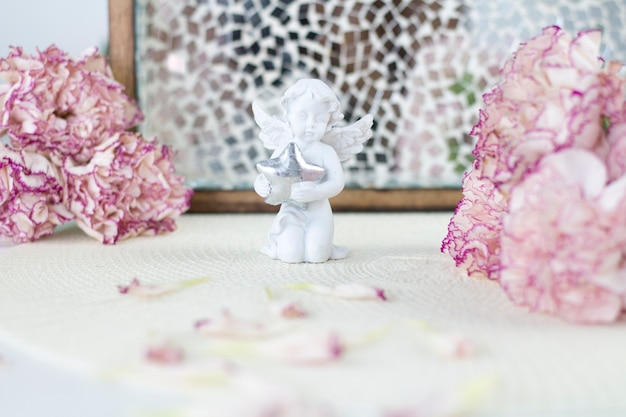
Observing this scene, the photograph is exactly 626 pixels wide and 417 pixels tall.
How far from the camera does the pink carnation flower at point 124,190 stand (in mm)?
828

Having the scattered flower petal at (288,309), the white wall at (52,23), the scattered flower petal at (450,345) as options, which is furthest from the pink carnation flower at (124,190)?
the scattered flower petal at (450,345)

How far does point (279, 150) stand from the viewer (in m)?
0.72

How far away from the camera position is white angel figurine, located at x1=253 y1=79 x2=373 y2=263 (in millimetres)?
688

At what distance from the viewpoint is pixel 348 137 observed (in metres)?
0.74

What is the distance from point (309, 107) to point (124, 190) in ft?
0.95

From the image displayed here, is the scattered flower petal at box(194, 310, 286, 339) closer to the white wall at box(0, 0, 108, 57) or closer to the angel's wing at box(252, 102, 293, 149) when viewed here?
the angel's wing at box(252, 102, 293, 149)

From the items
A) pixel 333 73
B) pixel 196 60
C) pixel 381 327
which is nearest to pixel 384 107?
pixel 333 73

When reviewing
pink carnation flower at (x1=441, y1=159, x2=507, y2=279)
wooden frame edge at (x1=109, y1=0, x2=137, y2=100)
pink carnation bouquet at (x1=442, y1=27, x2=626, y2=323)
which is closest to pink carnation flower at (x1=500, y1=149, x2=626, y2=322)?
pink carnation bouquet at (x1=442, y1=27, x2=626, y2=323)

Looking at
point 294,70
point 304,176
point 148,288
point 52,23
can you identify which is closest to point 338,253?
point 304,176

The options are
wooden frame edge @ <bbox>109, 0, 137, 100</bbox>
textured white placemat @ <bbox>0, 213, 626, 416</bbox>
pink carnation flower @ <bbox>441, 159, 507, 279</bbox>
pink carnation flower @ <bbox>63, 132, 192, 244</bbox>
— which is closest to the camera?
textured white placemat @ <bbox>0, 213, 626, 416</bbox>

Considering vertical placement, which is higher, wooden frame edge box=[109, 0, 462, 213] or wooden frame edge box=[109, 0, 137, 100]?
wooden frame edge box=[109, 0, 137, 100]

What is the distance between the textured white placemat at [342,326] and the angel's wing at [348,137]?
12 cm

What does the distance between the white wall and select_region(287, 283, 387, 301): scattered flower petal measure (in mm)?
667

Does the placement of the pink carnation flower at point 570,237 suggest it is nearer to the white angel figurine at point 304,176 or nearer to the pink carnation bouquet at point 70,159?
the white angel figurine at point 304,176
